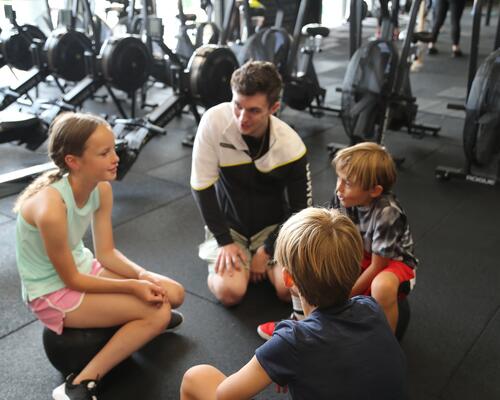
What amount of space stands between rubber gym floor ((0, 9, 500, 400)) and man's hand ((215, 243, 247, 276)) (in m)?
0.18

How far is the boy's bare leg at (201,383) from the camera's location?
1430 mm

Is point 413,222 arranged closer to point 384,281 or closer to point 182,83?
point 384,281

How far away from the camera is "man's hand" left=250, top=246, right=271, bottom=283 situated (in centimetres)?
234

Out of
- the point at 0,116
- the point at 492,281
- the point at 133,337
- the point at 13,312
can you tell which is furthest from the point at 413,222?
the point at 0,116

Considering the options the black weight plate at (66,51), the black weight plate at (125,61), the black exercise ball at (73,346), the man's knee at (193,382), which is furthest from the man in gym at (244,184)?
the black weight plate at (66,51)

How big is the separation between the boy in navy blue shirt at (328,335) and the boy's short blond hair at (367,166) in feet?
2.06

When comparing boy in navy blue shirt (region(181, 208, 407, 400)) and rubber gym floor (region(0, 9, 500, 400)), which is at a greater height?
boy in navy blue shirt (region(181, 208, 407, 400))

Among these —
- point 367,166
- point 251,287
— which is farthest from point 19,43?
point 367,166

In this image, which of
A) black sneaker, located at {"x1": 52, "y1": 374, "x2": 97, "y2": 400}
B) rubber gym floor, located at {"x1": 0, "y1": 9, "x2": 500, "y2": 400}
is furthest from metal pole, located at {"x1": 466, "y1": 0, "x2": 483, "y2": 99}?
black sneaker, located at {"x1": 52, "y1": 374, "x2": 97, "y2": 400}

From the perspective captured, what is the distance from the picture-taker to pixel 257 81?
2.02m

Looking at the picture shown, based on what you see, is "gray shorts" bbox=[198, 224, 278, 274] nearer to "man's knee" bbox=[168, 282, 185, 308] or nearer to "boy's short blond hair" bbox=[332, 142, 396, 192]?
"man's knee" bbox=[168, 282, 185, 308]

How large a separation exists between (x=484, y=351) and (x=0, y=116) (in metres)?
3.12

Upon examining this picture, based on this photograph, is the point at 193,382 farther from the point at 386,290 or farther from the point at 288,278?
the point at 386,290

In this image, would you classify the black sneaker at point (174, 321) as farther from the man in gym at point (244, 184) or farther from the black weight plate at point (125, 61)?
the black weight plate at point (125, 61)
